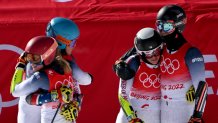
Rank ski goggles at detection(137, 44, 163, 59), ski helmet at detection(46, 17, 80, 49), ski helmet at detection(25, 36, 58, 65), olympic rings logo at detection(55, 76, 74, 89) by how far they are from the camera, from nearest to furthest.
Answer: ski helmet at detection(25, 36, 58, 65) → olympic rings logo at detection(55, 76, 74, 89) → ski goggles at detection(137, 44, 163, 59) → ski helmet at detection(46, 17, 80, 49)

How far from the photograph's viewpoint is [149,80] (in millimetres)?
4875

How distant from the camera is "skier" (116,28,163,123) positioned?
15.7 ft

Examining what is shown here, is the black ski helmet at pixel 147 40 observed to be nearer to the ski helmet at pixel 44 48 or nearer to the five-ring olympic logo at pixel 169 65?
the five-ring olympic logo at pixel 169 65

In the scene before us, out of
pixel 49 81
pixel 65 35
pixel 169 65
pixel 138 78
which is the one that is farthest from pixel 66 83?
pixel 169 65

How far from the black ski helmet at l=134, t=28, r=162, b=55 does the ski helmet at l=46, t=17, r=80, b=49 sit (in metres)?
0.57

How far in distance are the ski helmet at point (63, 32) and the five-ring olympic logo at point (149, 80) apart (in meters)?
0.69

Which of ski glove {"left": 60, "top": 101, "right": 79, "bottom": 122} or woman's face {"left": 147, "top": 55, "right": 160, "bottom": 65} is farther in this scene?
woman's face {"left": 147, "top": 55, "right": 160, "bottom": 65}

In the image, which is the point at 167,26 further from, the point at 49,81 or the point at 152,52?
the point at 49,81

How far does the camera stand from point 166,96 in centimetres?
486

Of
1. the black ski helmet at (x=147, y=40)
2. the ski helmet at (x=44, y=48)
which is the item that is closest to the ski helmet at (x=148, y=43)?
the black ski helmet at (x=147, y=40)

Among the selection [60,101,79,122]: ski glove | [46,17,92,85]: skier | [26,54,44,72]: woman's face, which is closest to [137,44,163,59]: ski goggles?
[46,17,92,85]: skier

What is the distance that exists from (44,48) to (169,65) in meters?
1.12

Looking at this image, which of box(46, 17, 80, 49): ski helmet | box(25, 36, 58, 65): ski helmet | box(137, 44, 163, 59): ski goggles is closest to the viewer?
box(25, 36, 58, 65): ski helmet

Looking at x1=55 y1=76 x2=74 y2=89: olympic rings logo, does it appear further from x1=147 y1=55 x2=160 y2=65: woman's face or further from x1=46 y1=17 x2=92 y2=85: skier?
x1=147 y1=55 x2=160 y2=65: woman's face
